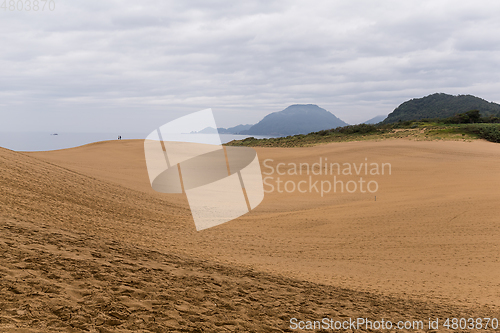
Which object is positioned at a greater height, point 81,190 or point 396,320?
point 81,190

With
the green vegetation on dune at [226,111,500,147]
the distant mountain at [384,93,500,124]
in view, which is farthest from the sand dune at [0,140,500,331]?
the distant mountain at [384,93,500,124]

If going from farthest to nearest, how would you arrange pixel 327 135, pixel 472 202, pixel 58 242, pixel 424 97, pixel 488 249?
pixel 424 97 < pixel 327 135 < pixel 472 202 < pixel 488 249 < pixel 58 242

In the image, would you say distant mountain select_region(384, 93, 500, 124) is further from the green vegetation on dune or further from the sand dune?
the sand dune

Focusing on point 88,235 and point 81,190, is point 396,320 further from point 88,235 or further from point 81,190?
point 81,190

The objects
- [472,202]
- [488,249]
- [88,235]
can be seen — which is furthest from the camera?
[472,202]

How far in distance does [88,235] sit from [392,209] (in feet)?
38.0

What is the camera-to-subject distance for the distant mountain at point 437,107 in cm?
10700

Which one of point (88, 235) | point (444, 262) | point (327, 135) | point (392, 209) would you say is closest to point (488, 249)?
point (444, 262)

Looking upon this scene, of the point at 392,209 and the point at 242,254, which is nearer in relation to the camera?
the point at 242,254

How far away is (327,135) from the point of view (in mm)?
45219

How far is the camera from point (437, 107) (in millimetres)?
115250

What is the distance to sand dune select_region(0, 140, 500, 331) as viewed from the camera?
163 inches

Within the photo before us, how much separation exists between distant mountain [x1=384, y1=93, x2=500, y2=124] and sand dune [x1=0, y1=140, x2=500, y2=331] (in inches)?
3975

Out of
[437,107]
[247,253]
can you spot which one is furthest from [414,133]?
[437,107]
